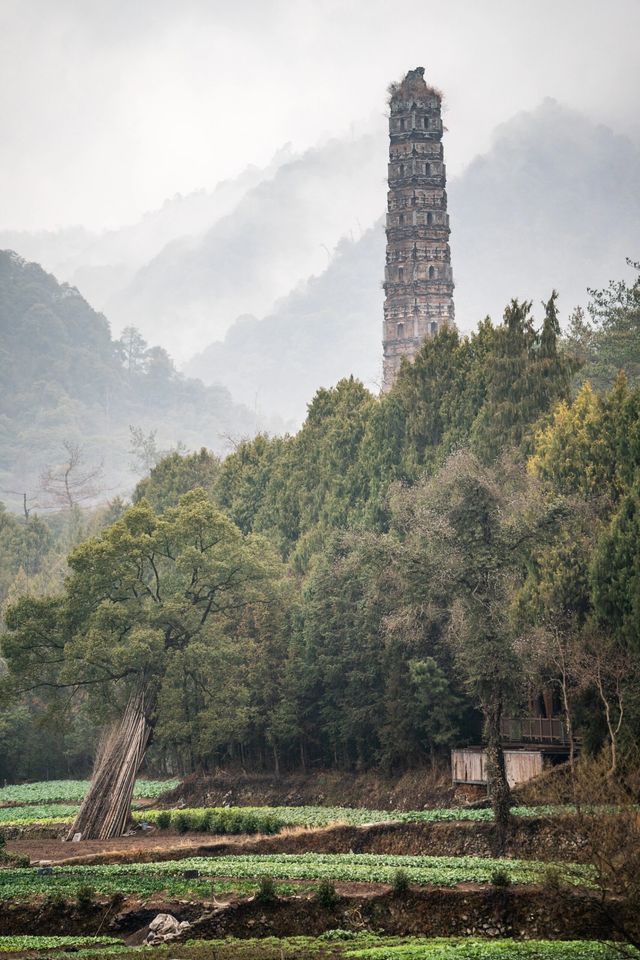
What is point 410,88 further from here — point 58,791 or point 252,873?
point 252,873

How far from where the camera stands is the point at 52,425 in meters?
174

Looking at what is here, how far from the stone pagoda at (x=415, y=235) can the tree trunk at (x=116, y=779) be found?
110 feet

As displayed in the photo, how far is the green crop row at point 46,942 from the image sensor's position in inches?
805

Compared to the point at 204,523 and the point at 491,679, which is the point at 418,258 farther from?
the point at 491,679

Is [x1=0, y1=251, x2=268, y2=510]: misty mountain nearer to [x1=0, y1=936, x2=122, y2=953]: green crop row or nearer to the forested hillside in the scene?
the forested hillside

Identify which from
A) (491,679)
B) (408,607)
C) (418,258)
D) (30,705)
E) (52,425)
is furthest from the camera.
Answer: (52,425)

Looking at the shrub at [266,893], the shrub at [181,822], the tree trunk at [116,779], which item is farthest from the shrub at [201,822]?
the shrub at [266,893]

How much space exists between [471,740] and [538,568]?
5771 mm

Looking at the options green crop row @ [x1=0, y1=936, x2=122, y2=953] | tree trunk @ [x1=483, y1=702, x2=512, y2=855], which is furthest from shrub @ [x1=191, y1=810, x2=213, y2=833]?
green crop row @ [x1=0, y1=936, x2=122, y2=953]

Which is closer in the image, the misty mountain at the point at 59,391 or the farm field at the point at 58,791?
the farm field at the point at 58,791

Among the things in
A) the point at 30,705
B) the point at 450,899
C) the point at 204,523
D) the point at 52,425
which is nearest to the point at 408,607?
the point at 450,899

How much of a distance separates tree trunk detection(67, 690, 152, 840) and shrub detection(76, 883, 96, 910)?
11750 mm

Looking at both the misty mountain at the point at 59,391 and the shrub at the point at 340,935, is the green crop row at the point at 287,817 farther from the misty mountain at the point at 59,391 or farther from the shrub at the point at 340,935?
the misty mountain at the point at 59,391

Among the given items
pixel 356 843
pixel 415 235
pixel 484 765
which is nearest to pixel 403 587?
A: pixel 356 843
